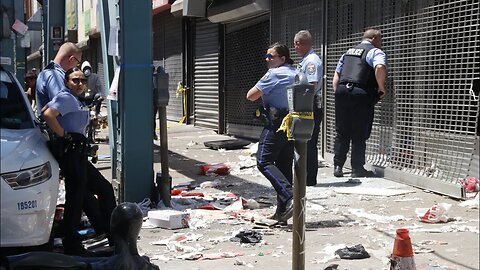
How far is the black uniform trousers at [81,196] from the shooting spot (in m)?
5.78

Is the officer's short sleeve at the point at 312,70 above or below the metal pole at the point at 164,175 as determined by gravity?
above

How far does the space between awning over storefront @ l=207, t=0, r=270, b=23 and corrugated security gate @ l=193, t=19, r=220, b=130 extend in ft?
3.83

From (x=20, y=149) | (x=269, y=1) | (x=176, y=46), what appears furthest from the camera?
(x=176, y=46)

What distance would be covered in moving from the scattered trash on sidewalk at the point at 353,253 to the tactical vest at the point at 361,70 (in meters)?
3.81

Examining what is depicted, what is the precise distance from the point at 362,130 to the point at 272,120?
109 inches

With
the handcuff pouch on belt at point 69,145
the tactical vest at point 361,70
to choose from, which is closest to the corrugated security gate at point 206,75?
the tactical vest at point 361,70

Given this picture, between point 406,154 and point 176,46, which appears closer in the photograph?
point 406,154

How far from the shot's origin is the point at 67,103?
570cm

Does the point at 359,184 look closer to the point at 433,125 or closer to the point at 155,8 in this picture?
the point at 433,125

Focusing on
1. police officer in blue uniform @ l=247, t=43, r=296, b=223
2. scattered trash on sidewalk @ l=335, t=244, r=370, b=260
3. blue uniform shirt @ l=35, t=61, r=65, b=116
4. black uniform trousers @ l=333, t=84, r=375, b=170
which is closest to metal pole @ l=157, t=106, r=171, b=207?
police officer in blue uniform @ l=247, t=43, r=296, b=223

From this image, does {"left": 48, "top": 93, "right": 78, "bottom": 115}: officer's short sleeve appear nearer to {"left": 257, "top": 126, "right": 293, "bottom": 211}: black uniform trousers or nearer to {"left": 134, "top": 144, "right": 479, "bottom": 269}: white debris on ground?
{"left": 134, "top": 144, "right": 479, "bottom": 269}: white debris on ground

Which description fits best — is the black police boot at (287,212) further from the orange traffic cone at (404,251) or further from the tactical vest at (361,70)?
the tactical vest at (361,70)

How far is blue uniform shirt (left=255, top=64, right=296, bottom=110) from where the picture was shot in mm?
6797

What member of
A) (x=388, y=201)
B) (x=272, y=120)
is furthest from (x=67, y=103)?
(x=388, y=201)
